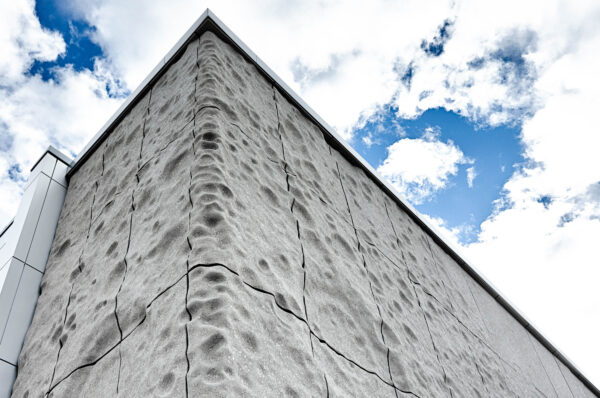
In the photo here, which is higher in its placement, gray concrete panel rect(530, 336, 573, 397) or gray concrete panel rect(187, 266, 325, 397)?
gray concrete panel rect(530, 336, 573, 397)

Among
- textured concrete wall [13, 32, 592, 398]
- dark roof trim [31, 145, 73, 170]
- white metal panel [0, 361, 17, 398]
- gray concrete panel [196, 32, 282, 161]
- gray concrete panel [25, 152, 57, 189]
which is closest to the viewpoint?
textured concrete wall [13, 32, 592, 398]

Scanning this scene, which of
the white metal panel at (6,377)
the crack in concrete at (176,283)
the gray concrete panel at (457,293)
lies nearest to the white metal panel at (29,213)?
the white metal panel at (6,377)

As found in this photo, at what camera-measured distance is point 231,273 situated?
127 cm

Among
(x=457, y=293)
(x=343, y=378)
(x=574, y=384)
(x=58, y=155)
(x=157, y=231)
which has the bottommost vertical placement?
(x=343, y=378)

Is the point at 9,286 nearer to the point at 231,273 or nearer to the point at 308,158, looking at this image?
the point at 231,273

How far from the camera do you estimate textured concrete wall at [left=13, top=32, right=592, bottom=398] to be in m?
1.20

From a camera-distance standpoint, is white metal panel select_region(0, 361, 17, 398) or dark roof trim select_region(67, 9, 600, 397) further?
dark roof trim select_region(67, 9, 600, 397)

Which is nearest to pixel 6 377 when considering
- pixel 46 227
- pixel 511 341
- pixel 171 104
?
pixel 46 227

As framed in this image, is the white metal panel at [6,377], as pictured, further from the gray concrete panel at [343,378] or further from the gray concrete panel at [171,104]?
the gray concrete panel at [343,378]

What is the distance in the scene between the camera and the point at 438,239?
3.24m

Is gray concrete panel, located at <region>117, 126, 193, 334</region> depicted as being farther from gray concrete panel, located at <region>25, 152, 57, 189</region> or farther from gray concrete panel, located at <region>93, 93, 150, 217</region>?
gray concrete panel, located at <region>25, 152, 57, 189</region>

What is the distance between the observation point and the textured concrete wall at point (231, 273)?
3.95 feet

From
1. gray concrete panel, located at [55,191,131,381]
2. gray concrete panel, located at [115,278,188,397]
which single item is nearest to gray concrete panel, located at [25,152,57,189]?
gray concrete panel, located at [55,191,131,381]

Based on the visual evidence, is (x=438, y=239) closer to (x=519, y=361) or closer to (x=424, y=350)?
(x=519, y=361)
